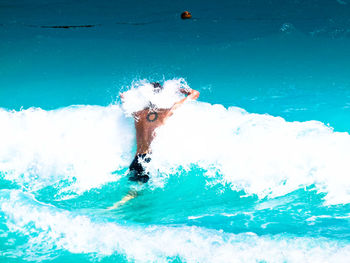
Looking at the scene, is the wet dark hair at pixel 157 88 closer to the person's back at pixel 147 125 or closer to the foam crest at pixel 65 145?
the person's back at pixel 147 125

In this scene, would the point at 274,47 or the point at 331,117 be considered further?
the point at 274,47

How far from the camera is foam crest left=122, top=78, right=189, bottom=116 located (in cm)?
478

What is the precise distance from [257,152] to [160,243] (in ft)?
6.96

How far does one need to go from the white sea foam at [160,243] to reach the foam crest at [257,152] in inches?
40.5

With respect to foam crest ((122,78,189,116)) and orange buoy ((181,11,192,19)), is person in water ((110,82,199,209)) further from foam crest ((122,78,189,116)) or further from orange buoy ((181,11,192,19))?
orange buoy ((181,11,192,19))

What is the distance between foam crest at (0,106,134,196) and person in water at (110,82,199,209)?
548mm

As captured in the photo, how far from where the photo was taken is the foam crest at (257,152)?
4051 millimetres

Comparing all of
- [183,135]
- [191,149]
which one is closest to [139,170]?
[191,149]

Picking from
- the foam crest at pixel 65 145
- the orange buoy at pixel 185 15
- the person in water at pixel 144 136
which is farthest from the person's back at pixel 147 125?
the orange buoy at pixel 185 15

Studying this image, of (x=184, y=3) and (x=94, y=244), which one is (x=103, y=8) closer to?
(x=184, y=3)

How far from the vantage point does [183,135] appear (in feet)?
17.0

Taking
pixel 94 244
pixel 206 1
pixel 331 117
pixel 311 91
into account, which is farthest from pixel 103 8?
pixel 94 244

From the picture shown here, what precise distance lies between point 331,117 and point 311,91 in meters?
0.99

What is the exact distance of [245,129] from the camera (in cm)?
515
